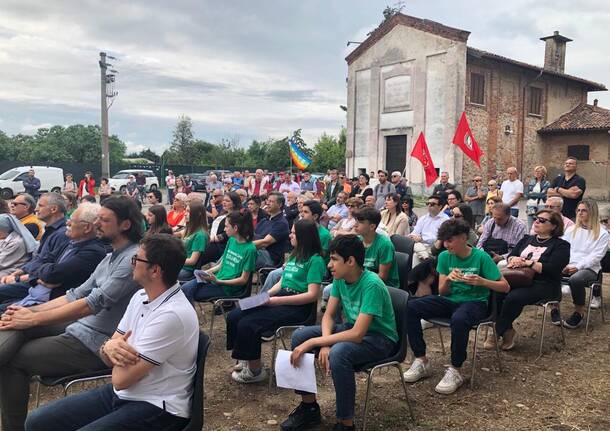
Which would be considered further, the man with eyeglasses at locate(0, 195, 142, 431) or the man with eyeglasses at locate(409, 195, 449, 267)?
the man with eyeglasses at locate(409, 195, 449, 267)

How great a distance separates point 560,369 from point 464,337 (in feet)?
4.04

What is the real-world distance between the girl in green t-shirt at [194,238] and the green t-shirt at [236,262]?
44.7 inches

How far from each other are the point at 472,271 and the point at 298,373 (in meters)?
1.90

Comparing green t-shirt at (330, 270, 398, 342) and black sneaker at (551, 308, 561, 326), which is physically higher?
green t-shirt at (330, 270, 398, 342)

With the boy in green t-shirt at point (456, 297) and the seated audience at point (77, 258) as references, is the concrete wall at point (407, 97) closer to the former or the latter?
the boy in green t-shirt at point (456, 297)

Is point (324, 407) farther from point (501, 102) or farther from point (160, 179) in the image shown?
point (160, 179)

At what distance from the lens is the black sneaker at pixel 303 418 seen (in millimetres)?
3559

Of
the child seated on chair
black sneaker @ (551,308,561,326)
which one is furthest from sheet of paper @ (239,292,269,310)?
black sneaker @ (551,308,561,326)

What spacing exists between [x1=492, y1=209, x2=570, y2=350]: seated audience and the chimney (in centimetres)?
2978

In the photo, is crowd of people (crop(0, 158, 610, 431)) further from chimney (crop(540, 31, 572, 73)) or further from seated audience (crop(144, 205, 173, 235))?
chimney (crop(540, 31, 572, 73))

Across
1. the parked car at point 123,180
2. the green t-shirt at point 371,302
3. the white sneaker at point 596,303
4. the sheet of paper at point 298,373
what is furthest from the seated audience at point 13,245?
the parked car at point 123,180

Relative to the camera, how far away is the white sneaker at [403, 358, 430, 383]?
4.39 metres

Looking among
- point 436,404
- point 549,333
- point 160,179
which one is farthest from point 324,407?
point 160,179

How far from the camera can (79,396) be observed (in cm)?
276
